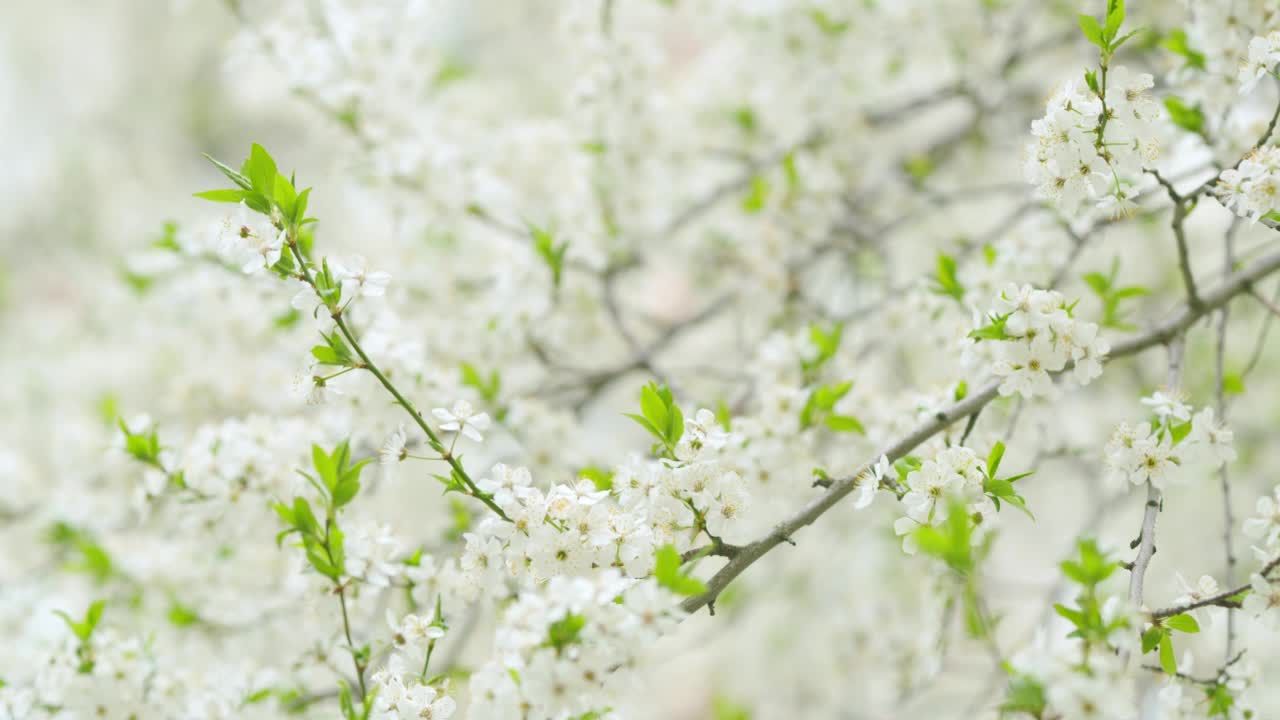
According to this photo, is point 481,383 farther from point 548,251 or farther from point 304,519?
point 304,519

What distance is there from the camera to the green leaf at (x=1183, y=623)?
96 cm

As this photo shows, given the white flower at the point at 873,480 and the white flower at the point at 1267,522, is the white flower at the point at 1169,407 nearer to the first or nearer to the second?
the white flower at the point at 1267,522

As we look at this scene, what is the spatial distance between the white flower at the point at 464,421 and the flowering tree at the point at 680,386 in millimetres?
10

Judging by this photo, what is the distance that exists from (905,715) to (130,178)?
4161 mm

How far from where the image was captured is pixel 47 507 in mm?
2221

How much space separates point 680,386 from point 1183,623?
106 centimetres

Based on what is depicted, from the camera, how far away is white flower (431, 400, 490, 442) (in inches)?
41.5

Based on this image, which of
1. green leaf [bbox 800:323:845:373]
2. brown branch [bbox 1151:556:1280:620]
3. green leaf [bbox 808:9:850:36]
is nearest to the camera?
brown branch [bbox 1151:556:1280:620]

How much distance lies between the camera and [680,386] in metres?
1.87

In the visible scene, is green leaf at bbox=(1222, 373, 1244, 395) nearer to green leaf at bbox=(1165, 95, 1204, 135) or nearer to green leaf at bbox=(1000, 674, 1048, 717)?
green leaf at bbox=(1165, 95, 1204, 135)

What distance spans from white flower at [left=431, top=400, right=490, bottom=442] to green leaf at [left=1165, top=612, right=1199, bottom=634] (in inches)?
31.3

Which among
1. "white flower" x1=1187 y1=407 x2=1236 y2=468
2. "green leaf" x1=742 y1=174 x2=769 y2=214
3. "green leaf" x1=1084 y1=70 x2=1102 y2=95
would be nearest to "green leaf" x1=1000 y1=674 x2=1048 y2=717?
"white flower" x1=1187 y1=407 x2=1236 y2=468

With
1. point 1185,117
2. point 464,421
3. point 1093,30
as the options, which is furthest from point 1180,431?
point 464,421

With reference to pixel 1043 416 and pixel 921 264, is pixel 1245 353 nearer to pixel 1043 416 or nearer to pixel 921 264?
pixel 921 264
